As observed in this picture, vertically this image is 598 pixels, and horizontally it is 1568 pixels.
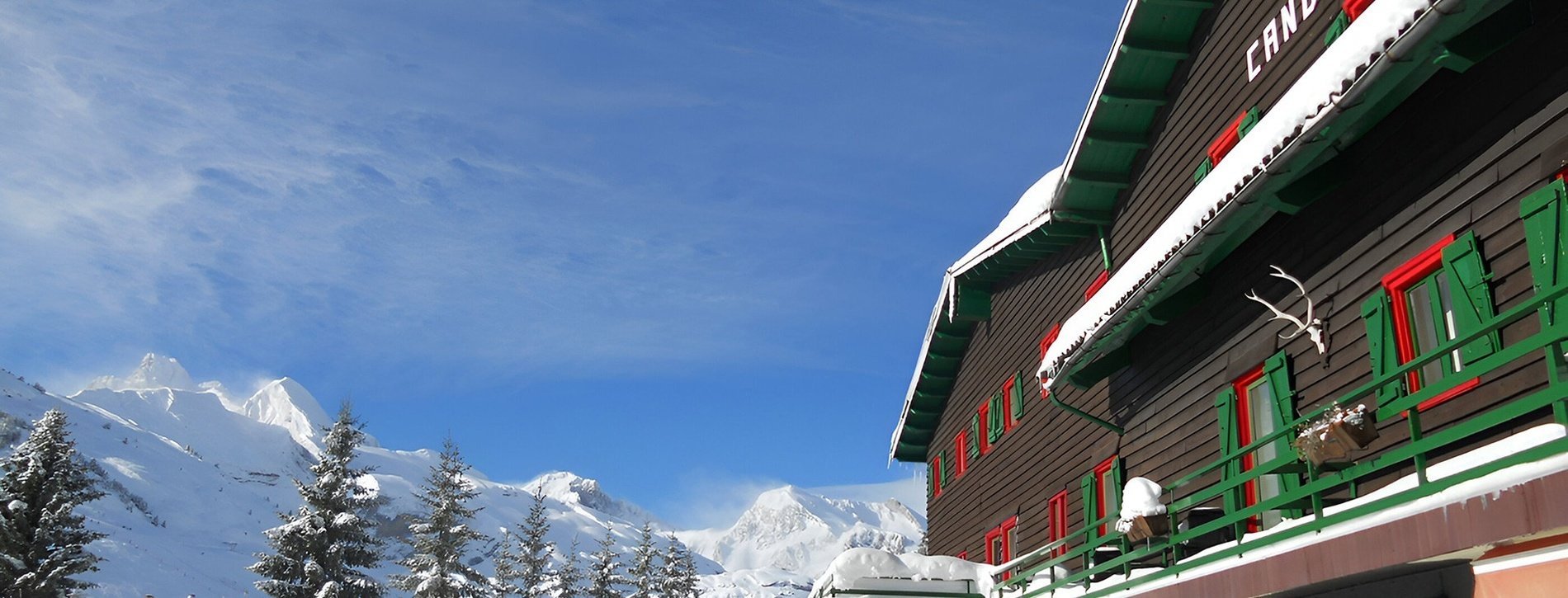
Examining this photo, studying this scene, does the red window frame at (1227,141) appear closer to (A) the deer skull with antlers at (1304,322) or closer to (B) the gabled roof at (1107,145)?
(B) the gabled roof at (1107,145)

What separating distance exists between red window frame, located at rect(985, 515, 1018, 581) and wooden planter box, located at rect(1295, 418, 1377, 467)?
12.4m

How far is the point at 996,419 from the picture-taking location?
22469 millimetres

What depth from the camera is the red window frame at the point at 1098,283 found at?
56.5ft

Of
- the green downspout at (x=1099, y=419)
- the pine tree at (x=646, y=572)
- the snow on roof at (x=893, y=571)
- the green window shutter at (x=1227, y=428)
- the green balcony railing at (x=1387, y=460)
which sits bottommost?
the green balcony railing at (x=1387, y=460)

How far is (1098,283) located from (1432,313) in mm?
8147

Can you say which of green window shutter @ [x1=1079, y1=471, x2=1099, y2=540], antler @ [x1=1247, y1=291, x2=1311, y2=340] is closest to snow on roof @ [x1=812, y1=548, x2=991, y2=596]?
green window shutter @ [x1=1079, y1=471, x2=1099, y2=540]

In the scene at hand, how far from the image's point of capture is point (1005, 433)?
2177 centimetres

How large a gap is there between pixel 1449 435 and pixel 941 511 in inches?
832

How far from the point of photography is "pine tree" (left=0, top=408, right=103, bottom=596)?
27.1m

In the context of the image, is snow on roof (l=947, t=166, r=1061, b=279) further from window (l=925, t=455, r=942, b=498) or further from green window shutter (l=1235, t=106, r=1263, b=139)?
window (l=925, t=455, r=942, b=498)

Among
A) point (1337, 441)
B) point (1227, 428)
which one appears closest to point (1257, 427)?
point (1227, 428)

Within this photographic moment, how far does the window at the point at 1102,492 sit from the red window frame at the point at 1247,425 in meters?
3.60

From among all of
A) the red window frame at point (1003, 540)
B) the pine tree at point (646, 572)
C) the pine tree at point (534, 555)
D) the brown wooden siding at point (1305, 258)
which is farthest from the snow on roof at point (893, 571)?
the pine tree at point (646, 572)

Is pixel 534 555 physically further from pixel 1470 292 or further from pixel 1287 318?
pixel 1470 292
